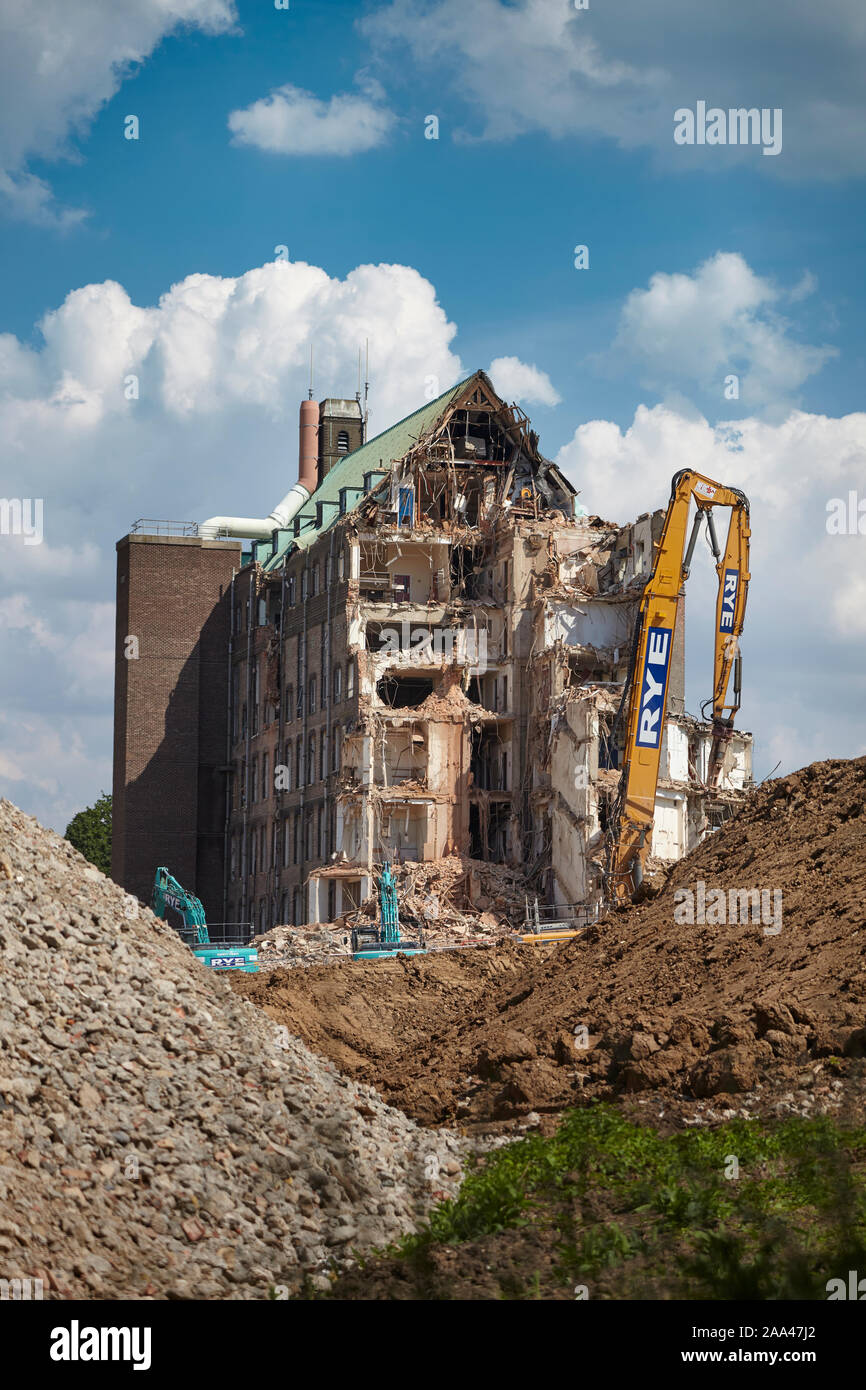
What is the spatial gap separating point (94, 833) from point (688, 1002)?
3049 inches

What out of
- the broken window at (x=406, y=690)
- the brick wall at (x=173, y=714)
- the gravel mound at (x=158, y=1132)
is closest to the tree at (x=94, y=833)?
the brick wall at (x=173, y=714)

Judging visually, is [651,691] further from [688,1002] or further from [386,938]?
[688,1002]

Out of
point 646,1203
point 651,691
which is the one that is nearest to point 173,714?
point 651,691

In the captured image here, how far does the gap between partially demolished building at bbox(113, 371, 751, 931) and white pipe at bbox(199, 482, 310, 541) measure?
17.8 ft

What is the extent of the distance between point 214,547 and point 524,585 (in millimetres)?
20508

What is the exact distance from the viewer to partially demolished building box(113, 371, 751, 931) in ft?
186

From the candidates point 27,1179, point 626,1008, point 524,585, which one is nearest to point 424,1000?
point 626,1008

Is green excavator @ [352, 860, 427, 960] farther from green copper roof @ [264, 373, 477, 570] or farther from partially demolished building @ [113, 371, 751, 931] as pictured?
green copper roof @ [264, 373, 477, 570]

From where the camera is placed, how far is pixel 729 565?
130 ft

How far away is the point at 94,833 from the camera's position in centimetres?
9538
